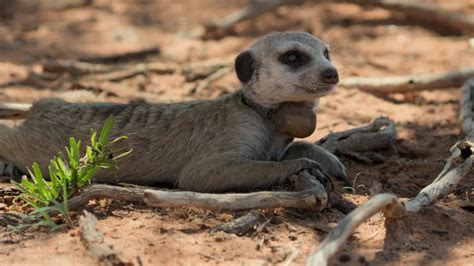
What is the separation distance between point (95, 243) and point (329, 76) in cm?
184

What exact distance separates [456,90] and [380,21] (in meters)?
1.92

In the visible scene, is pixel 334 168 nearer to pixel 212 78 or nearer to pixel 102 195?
pixel 102 195

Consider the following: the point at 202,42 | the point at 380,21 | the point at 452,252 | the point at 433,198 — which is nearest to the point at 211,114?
the point at 433,198

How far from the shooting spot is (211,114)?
4633 mm

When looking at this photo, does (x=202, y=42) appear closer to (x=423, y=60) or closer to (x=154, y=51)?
(x=154, y=51)

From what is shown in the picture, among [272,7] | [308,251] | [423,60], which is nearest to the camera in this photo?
[308,251]

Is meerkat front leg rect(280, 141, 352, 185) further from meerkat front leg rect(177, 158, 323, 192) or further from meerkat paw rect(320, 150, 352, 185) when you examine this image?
meerkat front leg rect(177, 158, 323, 192)

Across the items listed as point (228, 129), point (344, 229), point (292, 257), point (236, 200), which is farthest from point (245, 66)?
point (344, 229)

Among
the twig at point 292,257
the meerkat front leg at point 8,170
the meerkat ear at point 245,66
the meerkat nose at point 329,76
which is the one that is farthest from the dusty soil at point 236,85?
the meerkat ear at point 245,66

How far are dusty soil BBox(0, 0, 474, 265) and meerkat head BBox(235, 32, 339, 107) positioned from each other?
71cm

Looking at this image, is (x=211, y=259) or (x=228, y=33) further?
(x=228, y=33)

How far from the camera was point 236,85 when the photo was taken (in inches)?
271

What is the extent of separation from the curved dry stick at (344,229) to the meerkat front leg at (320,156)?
3.96 ft

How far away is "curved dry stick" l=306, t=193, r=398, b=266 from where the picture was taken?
2861 mm
